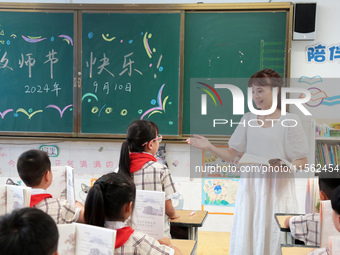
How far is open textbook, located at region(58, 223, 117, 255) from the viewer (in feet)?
4.19

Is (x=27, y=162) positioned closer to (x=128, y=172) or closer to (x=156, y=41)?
(x=128, y=172)

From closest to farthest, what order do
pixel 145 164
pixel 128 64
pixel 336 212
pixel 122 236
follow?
pixel 122 236
pixel 336 212
pixel 145 164
pixel 128 64

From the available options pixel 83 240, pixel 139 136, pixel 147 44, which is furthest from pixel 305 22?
pixel 83 240

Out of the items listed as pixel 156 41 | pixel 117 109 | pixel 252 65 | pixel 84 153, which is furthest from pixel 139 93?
pixel 252 65

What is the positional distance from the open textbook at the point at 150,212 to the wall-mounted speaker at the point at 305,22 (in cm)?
256

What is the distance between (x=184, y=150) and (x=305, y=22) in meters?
1.73

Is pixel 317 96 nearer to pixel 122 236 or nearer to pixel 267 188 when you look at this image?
pixel 267 188

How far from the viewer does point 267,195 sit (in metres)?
2.80

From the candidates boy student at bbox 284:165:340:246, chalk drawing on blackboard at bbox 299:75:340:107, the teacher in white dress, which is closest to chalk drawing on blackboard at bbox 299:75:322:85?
chalk drawing on blackboard at bbox 299:75:340:107

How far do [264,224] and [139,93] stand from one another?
1890 millimetres

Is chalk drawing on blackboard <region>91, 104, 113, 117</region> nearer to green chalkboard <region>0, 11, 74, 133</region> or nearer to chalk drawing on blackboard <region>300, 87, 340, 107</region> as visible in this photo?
green chalkboard <region>0, 11, 74, 133</region>

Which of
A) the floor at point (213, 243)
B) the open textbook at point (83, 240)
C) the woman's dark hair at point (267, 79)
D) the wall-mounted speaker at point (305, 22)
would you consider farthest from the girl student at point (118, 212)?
the wall-mounted speaker at point (305, 22)

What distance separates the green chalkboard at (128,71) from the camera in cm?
396

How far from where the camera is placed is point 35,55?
13.5 feet
